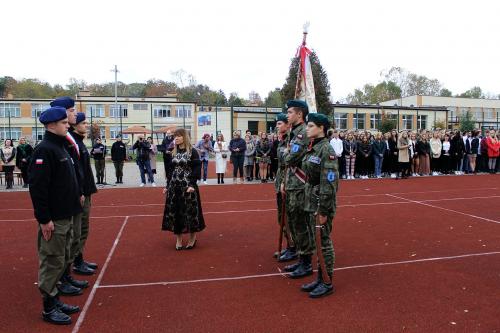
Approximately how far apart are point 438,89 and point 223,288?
104m

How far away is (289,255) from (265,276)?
32.3 inches

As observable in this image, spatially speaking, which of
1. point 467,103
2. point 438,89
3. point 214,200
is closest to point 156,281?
point 214,200

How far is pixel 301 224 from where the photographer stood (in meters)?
5.73

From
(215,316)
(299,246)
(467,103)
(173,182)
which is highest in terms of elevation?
(467,103)

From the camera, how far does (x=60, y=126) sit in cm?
442

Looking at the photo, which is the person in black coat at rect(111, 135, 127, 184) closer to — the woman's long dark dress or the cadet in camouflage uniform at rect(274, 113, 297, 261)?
the woman's long dark dress

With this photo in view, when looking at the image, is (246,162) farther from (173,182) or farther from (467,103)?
(467,103)

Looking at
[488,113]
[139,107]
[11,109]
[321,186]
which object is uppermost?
[488,113]

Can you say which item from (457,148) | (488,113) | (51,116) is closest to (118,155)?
(51,116)

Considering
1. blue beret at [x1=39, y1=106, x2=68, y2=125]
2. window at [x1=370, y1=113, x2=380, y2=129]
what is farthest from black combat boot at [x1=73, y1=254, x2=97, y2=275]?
window at [x1=370, y1=113, x2=380, y2=129]

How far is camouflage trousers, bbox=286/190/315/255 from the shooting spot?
5664 mm

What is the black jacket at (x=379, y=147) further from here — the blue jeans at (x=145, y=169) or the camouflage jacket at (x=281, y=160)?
the camouflage jacket at (x=281, y=160)

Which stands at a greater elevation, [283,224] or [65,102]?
[65,102]

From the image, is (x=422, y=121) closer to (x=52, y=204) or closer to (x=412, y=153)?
(x=412, y=153)
